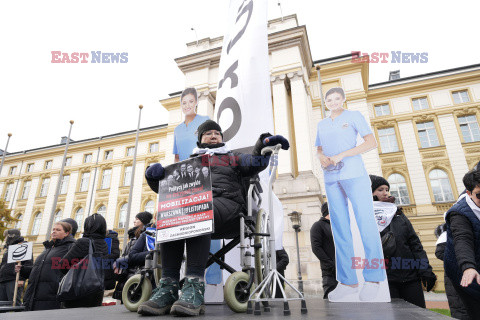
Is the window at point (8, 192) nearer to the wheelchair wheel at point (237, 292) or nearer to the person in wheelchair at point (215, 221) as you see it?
the person in wheelchair at point (215, 221)

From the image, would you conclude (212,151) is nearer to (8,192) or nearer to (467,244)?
(467,244)

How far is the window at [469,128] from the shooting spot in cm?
1925

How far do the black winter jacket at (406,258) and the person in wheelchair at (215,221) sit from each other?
6.20ft

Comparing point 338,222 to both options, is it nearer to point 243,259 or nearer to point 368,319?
point 243,259

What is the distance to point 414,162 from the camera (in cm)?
1973

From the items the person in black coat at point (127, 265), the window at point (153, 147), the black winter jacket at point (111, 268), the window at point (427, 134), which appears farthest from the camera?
the window at point (153, 147)

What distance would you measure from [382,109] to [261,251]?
871 inches

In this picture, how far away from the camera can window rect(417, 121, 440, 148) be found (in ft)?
65.5

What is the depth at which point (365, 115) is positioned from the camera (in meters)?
17.0

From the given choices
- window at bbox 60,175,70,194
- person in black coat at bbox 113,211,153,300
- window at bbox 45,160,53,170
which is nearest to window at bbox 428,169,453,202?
person in black coat at bbox 113,211,153,300

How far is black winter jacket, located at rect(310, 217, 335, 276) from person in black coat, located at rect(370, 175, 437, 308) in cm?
82

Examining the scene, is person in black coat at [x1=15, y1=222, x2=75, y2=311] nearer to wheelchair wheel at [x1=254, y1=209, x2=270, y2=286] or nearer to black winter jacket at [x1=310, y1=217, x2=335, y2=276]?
wheelchair wheel at [x1=254, y1=209, x2=270, y2=286]

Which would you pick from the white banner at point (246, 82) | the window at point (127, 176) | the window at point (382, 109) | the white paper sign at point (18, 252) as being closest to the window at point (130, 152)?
the window at point (127, 176)

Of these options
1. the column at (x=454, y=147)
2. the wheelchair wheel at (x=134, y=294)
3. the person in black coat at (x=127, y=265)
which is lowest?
the wheelchair wheel at (x=134, y=294)
